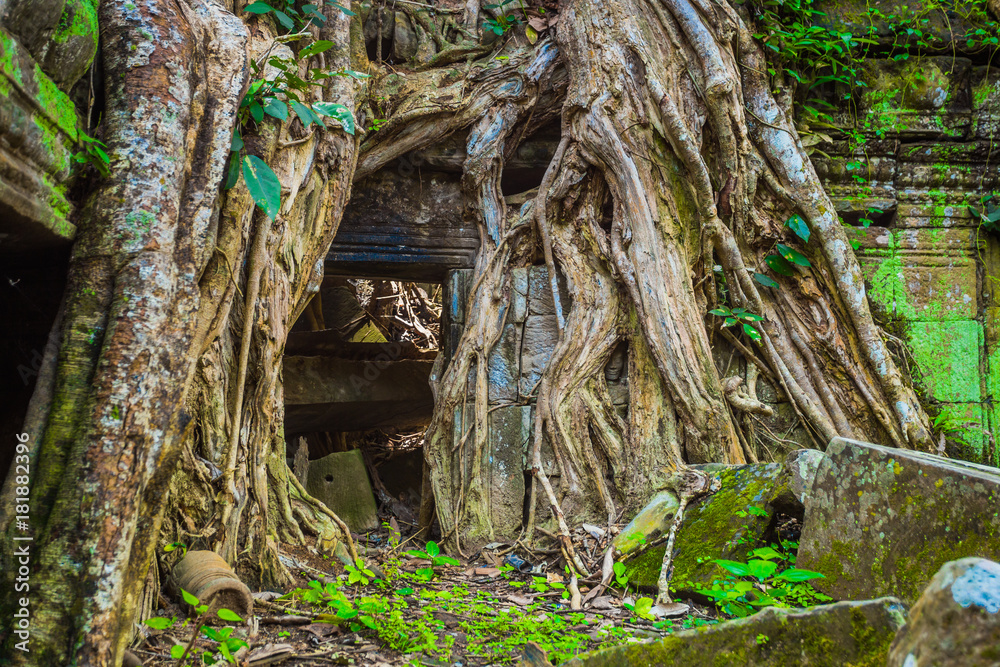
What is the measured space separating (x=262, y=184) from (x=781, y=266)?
260cm

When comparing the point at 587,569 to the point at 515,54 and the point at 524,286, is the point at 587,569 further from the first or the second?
the point at 515,54

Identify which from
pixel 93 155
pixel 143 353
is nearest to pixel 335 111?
pixel 93 155

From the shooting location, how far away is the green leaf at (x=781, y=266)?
3355mm

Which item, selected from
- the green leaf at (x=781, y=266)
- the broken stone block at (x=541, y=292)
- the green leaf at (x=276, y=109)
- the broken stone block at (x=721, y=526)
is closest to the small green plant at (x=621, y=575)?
the broken stone block at (x=721, y=526)

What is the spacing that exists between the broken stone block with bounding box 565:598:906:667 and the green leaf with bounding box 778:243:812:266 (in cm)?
256

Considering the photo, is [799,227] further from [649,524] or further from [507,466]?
[507,466]

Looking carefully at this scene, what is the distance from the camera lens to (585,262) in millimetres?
3377

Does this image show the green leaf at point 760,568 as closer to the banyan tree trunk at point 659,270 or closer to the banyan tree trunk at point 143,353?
the banyan tree trunk at point 659,270

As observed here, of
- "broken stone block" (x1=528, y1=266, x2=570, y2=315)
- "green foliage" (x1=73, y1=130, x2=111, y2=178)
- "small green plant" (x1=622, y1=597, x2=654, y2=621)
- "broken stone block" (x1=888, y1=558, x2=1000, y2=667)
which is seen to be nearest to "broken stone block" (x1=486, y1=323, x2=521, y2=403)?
"broken stone block" (x1=528, y1=266, x2=570, y2=315)

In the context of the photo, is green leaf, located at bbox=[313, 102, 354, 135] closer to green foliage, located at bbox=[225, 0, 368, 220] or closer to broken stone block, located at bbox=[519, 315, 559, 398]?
green foliage, located at bbox=[225, 0, 368, 220]

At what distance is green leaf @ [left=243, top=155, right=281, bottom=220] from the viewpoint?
71.8 inches

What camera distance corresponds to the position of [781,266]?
336cm

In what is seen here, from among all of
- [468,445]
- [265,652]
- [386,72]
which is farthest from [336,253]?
[265,652]

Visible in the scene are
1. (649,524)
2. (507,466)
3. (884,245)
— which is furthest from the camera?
(884,245)
